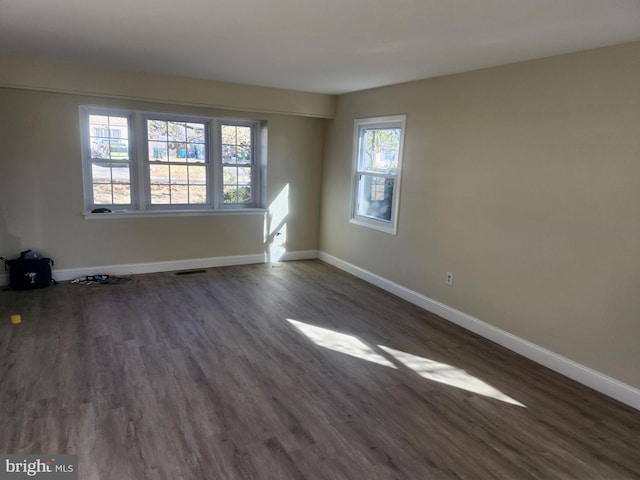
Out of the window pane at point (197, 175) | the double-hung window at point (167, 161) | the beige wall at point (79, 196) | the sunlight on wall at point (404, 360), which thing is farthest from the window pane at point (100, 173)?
the sunlight on wall at point (404, 360)

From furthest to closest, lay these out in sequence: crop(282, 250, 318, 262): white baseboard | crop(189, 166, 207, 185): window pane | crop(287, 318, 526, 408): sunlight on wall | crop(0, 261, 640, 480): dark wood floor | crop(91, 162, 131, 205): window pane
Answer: crop(282, 250, 318, 262): white baseboard < crop(189, 166, 207, 185): window pane < crop(91, 162, 131, 205): window pane < crop(287, 318, 526, 408): sunlight on wall < crop(0, 261, 640, 480): dark wood floor

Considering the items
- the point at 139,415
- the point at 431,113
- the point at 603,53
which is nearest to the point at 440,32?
the point at 603,53

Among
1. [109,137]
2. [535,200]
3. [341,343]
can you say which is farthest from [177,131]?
[535,200]

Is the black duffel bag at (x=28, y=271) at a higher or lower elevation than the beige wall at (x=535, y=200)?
lower

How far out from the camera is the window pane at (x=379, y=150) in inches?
192

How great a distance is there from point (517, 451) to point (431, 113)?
3140 millimetres

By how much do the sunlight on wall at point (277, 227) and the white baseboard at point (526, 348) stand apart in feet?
5.29

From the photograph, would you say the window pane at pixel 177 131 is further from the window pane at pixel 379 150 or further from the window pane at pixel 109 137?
the window pane at pixel 379 150

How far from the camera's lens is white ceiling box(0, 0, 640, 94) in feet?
7.55

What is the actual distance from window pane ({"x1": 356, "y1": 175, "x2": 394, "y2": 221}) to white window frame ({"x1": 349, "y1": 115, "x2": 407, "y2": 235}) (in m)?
0.04

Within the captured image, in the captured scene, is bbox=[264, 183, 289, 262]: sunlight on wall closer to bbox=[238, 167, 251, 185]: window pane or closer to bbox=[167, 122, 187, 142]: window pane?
bbox=[238, 167, 251, 185]: window pane

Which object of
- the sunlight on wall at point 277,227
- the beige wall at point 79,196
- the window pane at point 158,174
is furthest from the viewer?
the sunlight on wall at point 277,227

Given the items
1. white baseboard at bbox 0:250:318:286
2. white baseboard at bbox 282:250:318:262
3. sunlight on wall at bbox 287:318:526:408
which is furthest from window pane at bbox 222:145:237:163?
sunlight on wall at bbox 287:318:526:408

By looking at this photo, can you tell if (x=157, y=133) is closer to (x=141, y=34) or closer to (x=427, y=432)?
(x=141, y=34)
